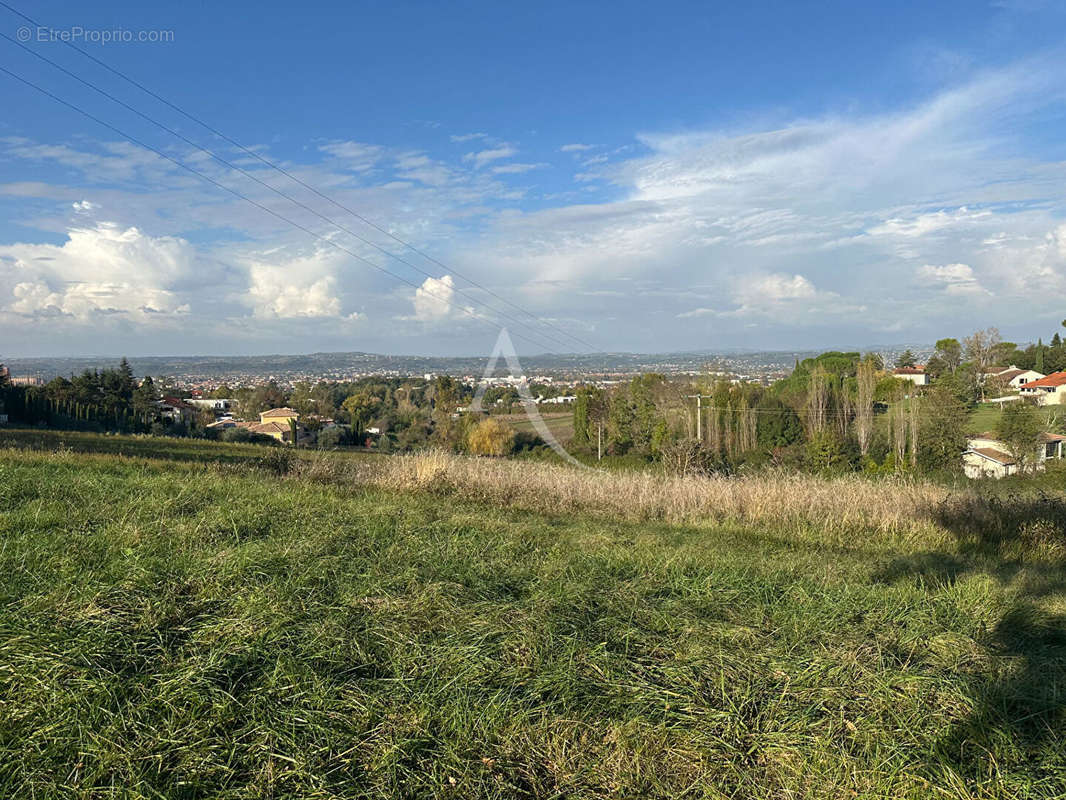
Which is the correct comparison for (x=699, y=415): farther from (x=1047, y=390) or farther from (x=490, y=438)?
(x=1047, y=390)

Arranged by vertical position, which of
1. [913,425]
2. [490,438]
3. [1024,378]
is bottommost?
[490,438]

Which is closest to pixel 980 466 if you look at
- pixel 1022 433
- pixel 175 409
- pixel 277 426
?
pixel 1022 433

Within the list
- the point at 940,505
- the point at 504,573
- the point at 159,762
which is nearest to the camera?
the point at 159,762

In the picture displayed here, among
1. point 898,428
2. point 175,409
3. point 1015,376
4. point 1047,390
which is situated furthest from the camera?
point 1015,376

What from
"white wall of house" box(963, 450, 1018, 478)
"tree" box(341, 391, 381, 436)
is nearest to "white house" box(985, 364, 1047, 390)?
"white wall of house" box(963, 450, 1018, 478)

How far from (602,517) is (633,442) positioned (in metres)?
37.6

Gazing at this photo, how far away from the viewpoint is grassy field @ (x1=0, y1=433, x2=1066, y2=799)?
2482mm

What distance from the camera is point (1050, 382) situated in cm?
5131

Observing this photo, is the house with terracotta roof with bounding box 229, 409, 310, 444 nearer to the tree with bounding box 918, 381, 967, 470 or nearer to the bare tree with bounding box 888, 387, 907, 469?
the bare tree with bounding box 888, 387, 907, 469

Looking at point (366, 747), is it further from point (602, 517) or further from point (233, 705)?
→ point (602, 517)

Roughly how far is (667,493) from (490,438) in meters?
33.9

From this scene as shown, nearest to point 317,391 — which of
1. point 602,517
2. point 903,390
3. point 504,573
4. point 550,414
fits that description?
point 550,414

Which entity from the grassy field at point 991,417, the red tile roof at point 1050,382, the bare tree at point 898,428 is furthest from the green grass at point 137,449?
the red tile roof at point 1050,382

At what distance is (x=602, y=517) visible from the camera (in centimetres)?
933
